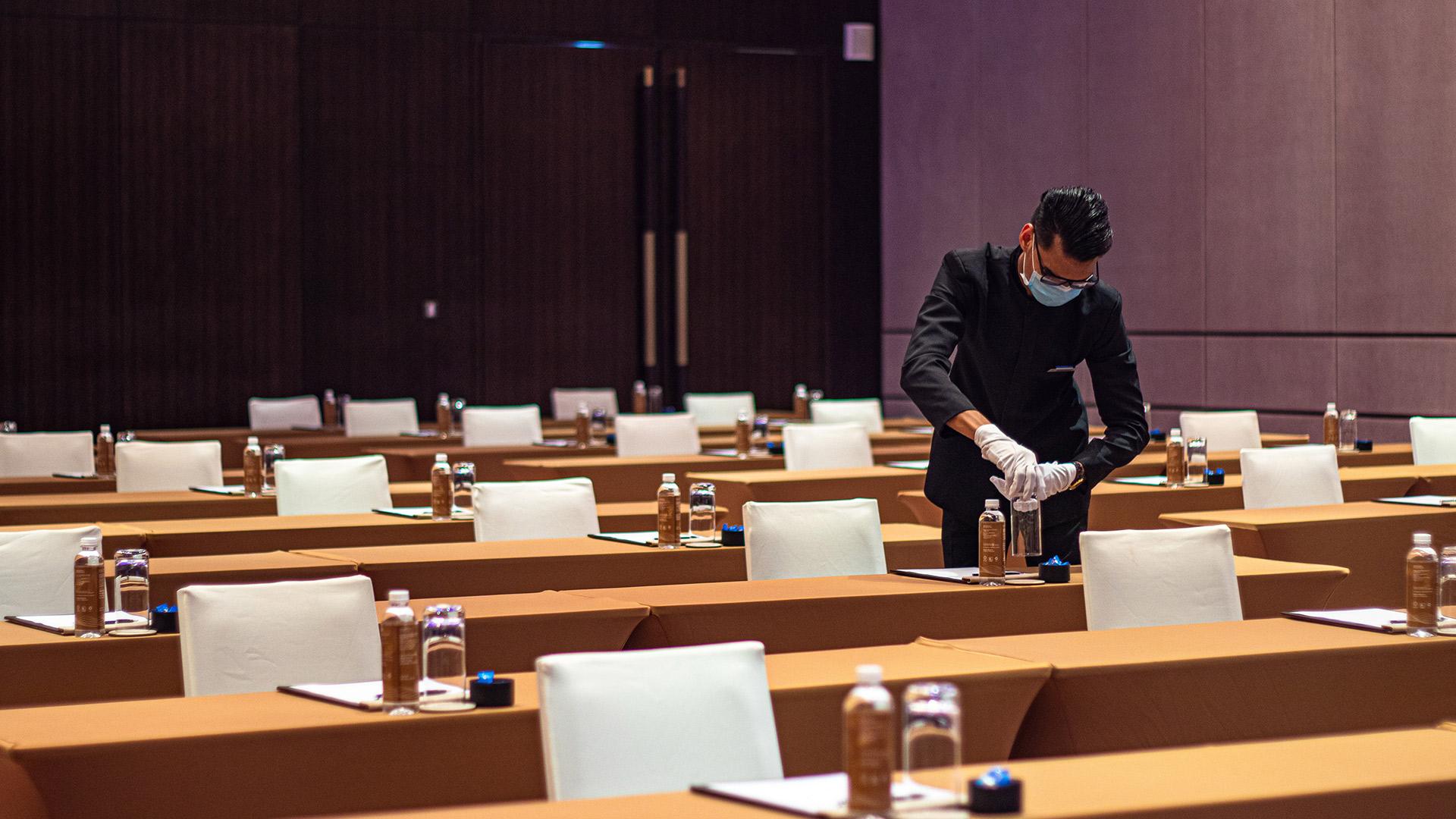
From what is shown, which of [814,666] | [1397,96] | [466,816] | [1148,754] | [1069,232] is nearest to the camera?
[466,816]

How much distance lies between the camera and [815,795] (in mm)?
2342

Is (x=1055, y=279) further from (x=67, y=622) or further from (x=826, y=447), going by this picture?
(x=826, y=447)

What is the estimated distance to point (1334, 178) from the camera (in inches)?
424

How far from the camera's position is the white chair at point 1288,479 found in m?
6.78

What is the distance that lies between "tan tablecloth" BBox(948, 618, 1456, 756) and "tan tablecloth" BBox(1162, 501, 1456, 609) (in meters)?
1.99

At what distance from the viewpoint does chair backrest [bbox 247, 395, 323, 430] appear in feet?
38.9

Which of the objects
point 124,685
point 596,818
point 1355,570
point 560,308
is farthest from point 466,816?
point 560,308

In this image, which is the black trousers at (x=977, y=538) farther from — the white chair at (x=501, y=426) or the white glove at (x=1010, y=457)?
the white chair at (x=501, y=426)

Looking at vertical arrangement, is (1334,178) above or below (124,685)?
above

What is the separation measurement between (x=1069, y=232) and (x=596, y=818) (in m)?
2.33

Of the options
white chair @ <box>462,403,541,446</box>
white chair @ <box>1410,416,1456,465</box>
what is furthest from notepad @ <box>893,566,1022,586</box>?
white chair @ <box>462,403,541,446</box>

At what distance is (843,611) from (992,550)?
0.41 meters

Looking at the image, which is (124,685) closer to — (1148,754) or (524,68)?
(1148,754)

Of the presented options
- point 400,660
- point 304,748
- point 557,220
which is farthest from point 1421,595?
point 557,220
